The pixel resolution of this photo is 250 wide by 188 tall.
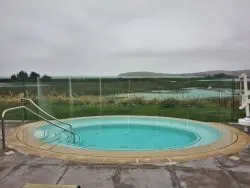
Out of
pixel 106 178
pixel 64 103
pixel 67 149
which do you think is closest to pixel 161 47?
pixel 64 103

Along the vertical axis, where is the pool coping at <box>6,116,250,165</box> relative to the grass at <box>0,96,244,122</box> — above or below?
below

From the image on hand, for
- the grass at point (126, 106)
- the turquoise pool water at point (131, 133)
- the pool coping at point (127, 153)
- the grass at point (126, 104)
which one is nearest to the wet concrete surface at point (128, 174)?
the pool coping at point (127, 153)

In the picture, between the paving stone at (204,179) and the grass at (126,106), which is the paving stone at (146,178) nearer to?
the paving stone at (204,179)

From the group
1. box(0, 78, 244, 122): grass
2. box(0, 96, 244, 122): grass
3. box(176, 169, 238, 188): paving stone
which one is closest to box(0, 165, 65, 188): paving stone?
box(176, 169, 238, 188): paving stone

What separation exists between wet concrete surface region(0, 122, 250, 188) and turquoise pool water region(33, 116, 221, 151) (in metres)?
2.01

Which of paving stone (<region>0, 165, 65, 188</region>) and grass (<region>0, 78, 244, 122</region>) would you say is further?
grass (<region>0, 78, 244, 122</region>)

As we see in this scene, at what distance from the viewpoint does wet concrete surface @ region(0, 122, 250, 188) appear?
408cm

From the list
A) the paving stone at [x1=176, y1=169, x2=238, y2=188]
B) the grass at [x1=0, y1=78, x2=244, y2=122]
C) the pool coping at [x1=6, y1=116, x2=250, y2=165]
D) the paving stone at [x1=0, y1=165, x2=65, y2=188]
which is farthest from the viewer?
the grass at [x1=0, y1=78, x2=244, y2=122]

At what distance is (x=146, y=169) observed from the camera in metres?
4.65

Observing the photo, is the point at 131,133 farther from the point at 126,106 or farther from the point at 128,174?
the point at 126,106

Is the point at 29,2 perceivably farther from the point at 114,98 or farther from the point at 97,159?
the point at 97,159

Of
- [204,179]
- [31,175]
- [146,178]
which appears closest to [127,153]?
[146,178]

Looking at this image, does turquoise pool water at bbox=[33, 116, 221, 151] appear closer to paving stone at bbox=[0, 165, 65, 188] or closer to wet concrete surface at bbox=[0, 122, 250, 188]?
wet concrete surface at bbox=[0, 122, 250, 188]

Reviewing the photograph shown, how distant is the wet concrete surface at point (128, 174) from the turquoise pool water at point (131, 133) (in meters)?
2.01
